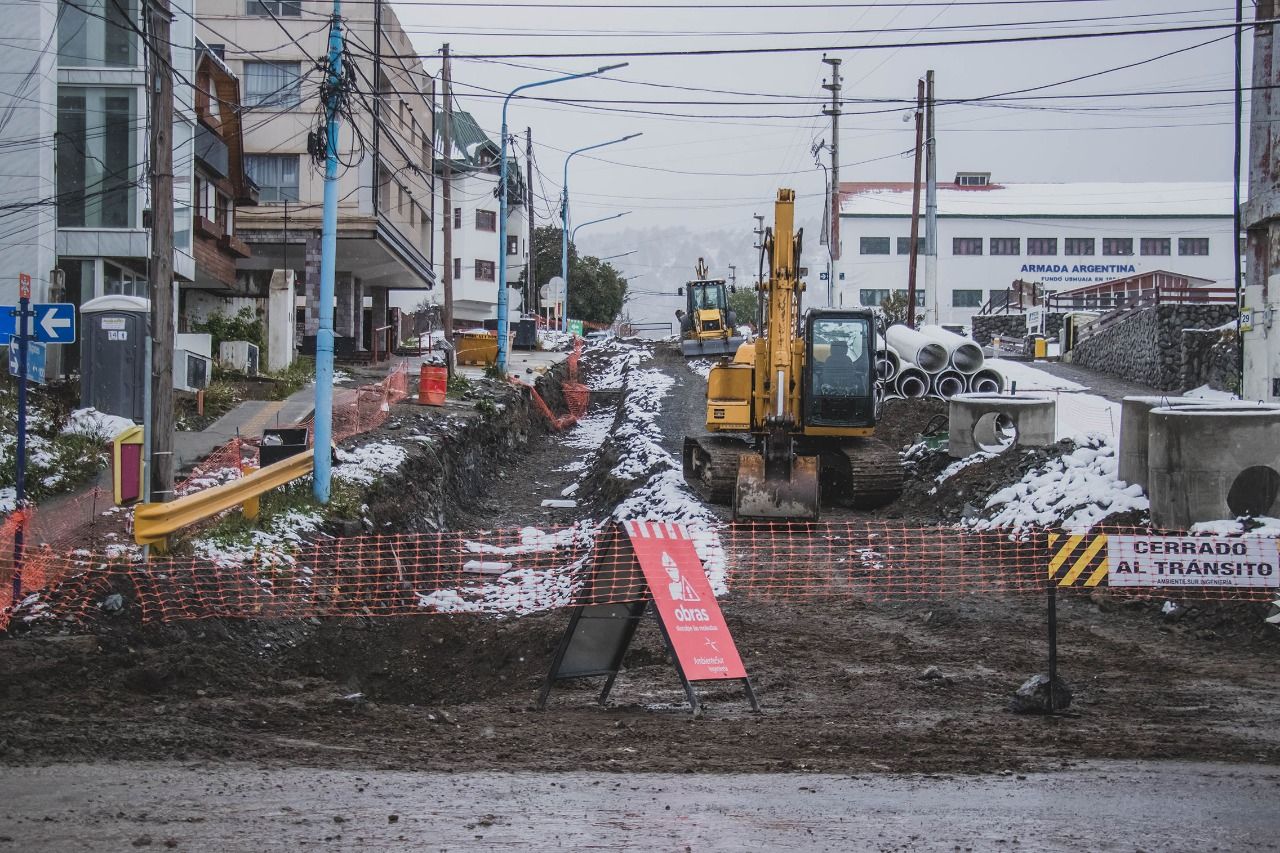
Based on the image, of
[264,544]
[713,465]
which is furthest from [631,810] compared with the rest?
[713,465]

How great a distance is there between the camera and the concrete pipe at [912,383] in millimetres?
32031

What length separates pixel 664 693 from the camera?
36.3 ft

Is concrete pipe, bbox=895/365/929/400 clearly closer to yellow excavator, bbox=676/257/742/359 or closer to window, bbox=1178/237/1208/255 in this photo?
yellow excavator, bbox=676/257/742/359

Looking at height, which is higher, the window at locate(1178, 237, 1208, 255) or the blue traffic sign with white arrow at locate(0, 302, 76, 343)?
A: the window at locate(1178, 237, 1208, 255)

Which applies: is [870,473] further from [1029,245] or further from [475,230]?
[475,230]

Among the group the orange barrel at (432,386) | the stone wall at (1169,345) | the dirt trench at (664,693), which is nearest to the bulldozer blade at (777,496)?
the dirt trench at (664,693)

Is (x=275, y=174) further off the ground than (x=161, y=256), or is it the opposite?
(x=275, y=174)

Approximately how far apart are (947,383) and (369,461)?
16.6 metres

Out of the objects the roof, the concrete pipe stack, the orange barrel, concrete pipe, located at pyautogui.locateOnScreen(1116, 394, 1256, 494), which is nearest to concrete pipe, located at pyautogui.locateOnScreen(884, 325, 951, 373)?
the concrete pipe stack

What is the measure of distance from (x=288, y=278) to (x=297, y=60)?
37.1 ft

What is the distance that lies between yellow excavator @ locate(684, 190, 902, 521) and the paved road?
11812mm

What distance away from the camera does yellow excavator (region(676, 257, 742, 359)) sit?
49.5 m

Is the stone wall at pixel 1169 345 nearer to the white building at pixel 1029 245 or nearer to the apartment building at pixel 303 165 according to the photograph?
the apartment building at pixel 303 165

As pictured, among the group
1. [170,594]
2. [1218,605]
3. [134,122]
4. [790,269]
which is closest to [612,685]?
[170,594]
